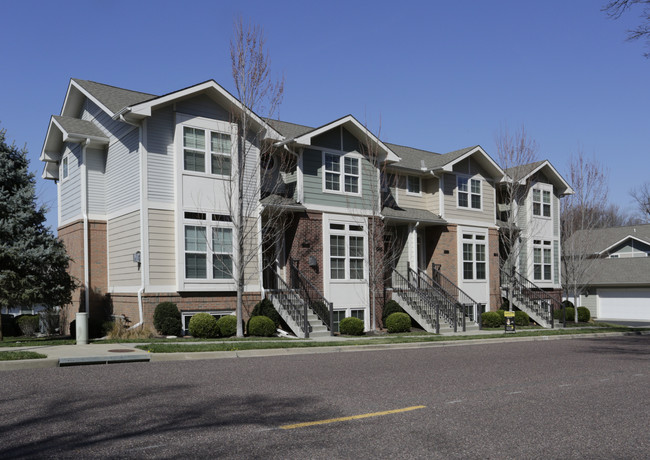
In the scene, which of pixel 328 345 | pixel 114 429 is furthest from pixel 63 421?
pixel 328 345

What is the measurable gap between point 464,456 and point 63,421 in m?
4.50

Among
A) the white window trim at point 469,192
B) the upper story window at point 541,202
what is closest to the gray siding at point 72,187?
the white window trim at point 469,192

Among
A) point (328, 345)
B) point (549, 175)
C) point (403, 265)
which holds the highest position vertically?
point (549, 175)

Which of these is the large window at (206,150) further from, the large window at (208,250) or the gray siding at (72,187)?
the gray siding at (72,187)

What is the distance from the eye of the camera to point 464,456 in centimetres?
573

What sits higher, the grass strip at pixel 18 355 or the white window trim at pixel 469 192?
the white window trim at pixel 469 192

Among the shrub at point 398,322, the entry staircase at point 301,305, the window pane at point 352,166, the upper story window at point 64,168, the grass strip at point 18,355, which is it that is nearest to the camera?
the grass strip at point 18,355

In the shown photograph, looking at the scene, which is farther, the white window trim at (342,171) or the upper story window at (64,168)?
the upper story window at (64,168)

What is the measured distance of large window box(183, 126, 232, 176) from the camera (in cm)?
2031

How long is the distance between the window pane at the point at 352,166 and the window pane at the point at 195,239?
6879 millimetres

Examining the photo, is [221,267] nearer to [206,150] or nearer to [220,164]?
Answer: [220,164]

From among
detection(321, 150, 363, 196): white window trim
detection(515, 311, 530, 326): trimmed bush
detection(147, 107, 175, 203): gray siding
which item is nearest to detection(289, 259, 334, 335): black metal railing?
detection(321, 150, 363, 196): white window trim

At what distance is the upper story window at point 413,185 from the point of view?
28089 millimetres

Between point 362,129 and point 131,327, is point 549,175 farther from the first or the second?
point 131,327
